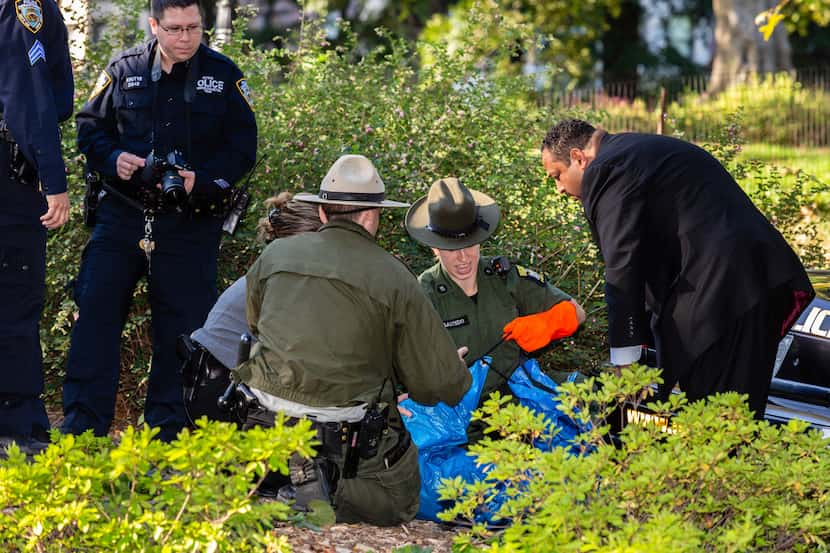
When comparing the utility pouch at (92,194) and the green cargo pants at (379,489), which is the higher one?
the utility pouch at (92,194)

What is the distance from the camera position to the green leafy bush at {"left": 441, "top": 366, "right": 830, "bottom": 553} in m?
2.83

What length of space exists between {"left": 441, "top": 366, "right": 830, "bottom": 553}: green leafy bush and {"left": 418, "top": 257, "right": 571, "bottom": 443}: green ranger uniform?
146 centimetres

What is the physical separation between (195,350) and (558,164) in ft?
5.25

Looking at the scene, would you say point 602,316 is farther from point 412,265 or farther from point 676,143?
point 676,143

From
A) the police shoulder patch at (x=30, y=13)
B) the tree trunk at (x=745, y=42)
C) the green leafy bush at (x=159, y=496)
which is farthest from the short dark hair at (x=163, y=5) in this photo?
the tree trunk at (x=745, y=42)

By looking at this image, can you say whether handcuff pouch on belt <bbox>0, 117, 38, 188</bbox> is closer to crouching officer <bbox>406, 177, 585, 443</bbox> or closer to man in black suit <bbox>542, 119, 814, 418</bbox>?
crouching officer <bbox>406, 177, 585, 443</bbox>

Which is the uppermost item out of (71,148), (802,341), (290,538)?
(71,148)

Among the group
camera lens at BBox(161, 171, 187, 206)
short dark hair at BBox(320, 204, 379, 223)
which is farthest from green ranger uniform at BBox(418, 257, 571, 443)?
camera lens at BBox(161, 171, 187, 206)

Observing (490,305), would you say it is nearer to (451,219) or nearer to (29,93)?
(451,219)

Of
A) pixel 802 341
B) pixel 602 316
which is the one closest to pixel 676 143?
pixel 802 341

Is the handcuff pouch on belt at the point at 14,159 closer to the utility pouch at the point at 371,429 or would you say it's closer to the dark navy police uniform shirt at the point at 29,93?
the dark navy police uniform shirt at the point at 29,93

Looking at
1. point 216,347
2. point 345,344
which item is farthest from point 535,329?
point 216,347

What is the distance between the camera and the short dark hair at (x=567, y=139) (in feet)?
14.5

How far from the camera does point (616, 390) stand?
11.0 ft
